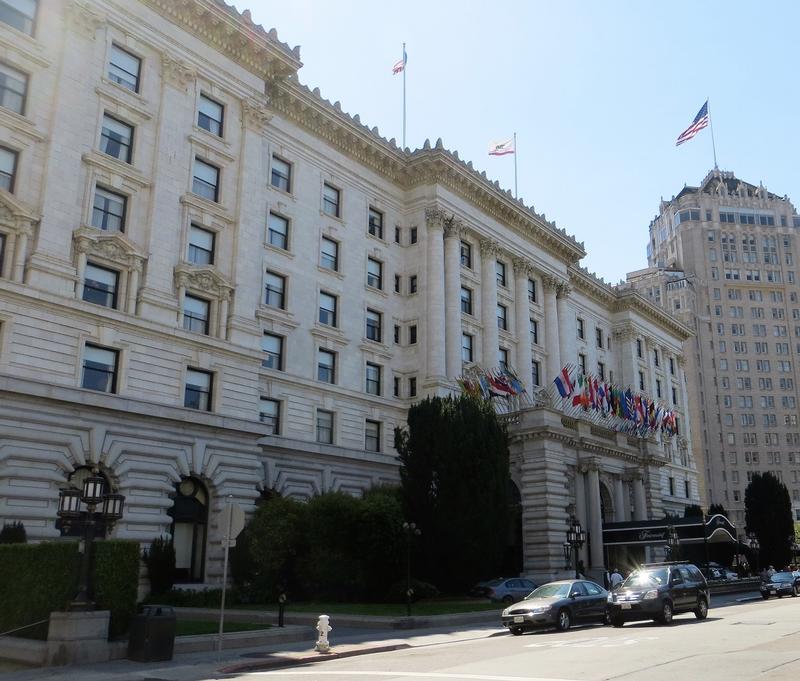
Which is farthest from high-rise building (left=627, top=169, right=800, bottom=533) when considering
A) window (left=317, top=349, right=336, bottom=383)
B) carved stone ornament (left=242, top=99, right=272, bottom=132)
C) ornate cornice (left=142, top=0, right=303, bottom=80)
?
carved stone ornament (left=242, top=99, right=272, bottom=132)

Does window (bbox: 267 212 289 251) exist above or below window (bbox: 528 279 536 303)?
below

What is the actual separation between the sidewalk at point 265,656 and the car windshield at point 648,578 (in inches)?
186

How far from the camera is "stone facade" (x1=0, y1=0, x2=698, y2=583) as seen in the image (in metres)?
30.4

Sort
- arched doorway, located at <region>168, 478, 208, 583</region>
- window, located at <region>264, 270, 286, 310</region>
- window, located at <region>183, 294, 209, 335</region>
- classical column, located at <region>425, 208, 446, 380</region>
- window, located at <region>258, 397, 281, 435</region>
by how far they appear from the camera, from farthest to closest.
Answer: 1. classical column, located at <region>425, 208, 446, 380</region>
2. window, located at <region>264, 270, 286, 310</region>
3. window, located at <region>258, 397, 281, 435</region>
4. window, located at <region>183, 294, 209, 335</region>
5. arched doorway, located at <region>168, 478, 208, 583</region>

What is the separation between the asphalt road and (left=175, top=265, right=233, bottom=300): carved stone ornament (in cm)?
2055

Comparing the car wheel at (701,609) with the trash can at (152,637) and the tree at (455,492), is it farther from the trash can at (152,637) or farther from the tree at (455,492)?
the trash can at (152,637)

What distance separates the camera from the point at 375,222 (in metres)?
52.1

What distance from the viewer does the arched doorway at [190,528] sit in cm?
3384

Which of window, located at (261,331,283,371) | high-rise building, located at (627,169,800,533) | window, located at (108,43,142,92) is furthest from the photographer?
high-rise building, located at (627,169,800,533)

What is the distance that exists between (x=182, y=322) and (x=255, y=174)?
9.68 metres

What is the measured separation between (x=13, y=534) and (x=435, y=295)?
1218 inches

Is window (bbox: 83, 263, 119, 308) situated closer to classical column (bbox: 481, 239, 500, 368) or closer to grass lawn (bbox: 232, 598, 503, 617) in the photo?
grass lawn (bbox: 232, 598, 503, 617)

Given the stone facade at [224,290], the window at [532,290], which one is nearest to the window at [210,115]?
the stone facade at [224,290]

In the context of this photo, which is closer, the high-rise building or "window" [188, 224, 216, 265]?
"window" [188, 224, 216, 265]
